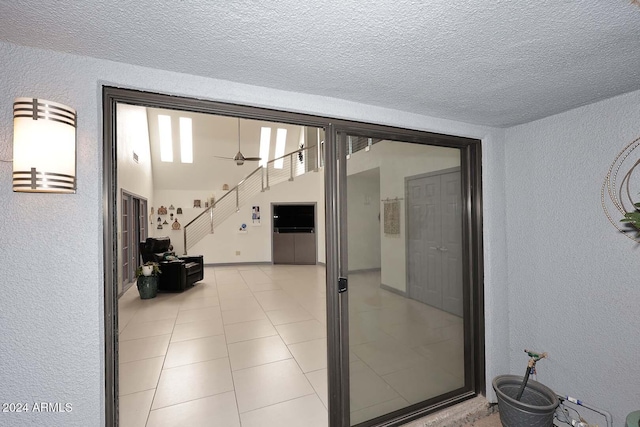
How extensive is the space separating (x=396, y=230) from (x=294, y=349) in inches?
78.9

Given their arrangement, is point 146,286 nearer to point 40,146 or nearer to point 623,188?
point 40,146

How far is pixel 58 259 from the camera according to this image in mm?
1328

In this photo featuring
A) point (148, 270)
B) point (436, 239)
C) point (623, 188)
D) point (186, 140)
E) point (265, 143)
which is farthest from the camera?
point (265, 143)

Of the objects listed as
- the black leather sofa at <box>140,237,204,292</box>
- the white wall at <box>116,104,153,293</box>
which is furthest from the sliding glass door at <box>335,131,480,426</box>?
the white wall at <box>116,104,153,293</box>

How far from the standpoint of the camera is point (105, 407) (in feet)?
4.71

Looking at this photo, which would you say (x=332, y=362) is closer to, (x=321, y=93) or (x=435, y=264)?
(x=435, y=264)

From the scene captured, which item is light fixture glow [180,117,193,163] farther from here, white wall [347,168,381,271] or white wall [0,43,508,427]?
white wall [347,168,381,271]

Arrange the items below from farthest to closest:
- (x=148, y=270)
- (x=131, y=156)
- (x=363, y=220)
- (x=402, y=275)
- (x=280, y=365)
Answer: (x=131, y=156) < (x=148, y=270) < (x=280, y=365) < (x=402, y=275) < (x=363, y=220)

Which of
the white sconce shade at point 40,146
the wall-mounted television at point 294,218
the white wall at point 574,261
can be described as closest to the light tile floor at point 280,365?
the white wall at point 574,261

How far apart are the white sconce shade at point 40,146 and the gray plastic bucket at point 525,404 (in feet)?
9.80

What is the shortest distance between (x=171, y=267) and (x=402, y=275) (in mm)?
5007

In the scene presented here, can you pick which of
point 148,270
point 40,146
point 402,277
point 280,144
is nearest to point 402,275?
point 402,277

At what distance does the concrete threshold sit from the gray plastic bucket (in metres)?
0.23

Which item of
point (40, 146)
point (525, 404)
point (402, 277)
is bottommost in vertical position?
point (525, 404)
